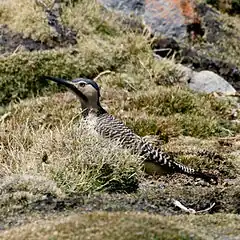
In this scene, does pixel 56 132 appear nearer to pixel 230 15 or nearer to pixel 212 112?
pixel 212 112

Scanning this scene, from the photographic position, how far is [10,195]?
788cm

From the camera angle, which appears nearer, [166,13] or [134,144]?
[134,144]

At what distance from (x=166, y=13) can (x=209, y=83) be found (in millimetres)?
3774

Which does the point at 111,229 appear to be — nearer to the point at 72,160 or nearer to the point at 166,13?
the point at 72,160

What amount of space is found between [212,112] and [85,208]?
833 centimetres

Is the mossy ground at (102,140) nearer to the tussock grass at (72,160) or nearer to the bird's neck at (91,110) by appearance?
the tussock grass at (72,160)

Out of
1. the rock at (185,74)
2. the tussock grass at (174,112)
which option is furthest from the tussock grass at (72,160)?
the rock at (185,74)

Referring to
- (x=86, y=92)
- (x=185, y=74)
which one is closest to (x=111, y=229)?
(x=86, y=92)

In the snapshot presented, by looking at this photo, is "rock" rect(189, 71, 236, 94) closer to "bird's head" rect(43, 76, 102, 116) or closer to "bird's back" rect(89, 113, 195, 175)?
"bird's head" rect(43, 76, 102, 116)

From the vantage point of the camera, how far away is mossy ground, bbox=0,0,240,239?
7.07m

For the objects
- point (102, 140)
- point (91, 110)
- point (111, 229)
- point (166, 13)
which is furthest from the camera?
point (166, 13)

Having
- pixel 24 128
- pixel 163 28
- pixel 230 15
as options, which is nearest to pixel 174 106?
pixel 24 128

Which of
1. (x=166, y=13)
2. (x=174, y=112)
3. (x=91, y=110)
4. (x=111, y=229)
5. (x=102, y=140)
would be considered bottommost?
(x=166, y=13)

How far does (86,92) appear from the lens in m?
11.1
